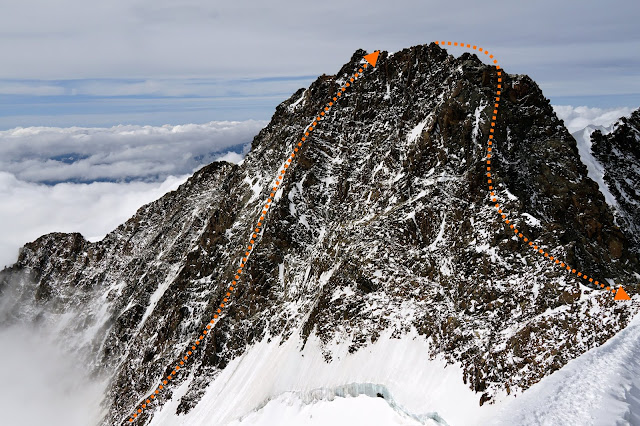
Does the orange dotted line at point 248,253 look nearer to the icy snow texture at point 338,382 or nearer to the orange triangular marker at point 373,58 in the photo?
the orange triangular marker at point 373,58

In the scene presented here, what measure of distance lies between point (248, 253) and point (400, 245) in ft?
112

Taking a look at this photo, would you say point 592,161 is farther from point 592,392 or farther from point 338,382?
point 592,392

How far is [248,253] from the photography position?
7750cm

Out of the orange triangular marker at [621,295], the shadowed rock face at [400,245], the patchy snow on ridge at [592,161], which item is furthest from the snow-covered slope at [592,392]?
the patchy snow on ridge at [592,161]

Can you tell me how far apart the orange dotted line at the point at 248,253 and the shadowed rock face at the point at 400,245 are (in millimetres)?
2447

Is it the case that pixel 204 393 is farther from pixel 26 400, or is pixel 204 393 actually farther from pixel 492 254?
pixel 26 400

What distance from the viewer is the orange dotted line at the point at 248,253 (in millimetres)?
75250

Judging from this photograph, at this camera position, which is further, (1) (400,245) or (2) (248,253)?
(2) (248,253)

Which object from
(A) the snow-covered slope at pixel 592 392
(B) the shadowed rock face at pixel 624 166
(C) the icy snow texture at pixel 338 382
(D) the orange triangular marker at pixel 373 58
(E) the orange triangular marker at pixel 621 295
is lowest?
(C) the icy snow texture at pixel 338 382

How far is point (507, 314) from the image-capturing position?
3769 cm

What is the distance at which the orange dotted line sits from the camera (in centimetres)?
7525

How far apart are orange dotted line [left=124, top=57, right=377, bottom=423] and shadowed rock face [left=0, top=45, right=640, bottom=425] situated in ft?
8.03

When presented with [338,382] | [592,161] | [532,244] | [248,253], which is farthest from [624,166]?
[248,253]

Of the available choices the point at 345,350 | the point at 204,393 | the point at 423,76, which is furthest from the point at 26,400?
the point at 423,76
